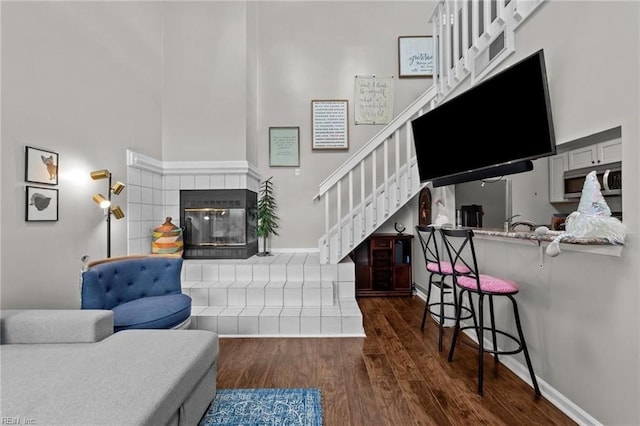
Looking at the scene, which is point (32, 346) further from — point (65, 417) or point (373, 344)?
point (373, 344)

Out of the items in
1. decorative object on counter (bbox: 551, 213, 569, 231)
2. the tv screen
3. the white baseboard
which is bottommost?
the white baseboard

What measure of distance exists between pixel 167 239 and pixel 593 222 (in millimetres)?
3711

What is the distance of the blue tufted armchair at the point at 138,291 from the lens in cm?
189

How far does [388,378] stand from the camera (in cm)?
193

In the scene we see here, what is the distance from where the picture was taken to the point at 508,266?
2.07 metres

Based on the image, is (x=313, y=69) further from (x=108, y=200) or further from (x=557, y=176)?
(x=557, y=176)

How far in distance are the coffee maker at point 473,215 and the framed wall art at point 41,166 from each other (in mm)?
3562

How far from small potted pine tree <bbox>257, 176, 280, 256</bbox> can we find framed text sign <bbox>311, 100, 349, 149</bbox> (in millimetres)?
967

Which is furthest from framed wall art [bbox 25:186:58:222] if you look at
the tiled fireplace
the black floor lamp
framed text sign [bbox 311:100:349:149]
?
framed text sign [bbox 311:100:349:149]

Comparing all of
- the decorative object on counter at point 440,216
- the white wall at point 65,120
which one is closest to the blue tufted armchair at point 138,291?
the white wall at point 65,120

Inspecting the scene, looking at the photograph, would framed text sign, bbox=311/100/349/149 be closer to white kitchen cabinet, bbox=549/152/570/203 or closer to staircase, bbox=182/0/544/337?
staircase, bbox=182/0/544/337

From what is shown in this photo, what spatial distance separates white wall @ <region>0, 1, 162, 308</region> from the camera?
1841 millimetres

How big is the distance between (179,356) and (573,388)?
2.16 m

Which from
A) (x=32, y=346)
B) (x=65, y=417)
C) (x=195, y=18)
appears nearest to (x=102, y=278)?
(x=32, y=346)
